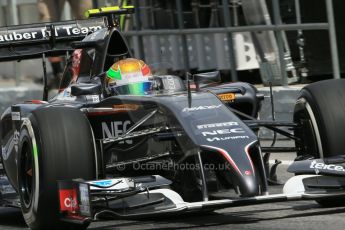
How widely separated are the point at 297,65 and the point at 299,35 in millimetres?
392

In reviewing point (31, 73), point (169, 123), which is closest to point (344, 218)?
point (169, 123)

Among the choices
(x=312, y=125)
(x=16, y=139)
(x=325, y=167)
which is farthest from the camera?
(x=16, y=139)

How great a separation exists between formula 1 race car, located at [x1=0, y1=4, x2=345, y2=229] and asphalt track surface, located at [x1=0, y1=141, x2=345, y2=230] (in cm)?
16

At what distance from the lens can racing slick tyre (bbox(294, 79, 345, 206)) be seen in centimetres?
802

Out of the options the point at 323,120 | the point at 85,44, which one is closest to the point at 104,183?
the point at 323,120

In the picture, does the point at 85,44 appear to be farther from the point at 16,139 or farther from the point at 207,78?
the point at 16,139

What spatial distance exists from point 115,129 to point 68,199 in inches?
47.9

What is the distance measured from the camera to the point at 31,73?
62.0 feet

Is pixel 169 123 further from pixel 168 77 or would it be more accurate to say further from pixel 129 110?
pixel 168 77

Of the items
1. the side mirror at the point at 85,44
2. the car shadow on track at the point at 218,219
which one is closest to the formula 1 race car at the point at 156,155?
the car shadow on track at the point at 218,219

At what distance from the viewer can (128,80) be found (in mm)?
9016

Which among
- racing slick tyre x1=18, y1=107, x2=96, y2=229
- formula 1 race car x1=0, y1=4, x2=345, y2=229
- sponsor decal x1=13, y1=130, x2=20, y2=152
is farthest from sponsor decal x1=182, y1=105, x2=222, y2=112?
sponsor decal x1=13, y1=130, x2=20, y2=152

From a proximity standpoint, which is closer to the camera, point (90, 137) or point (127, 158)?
point (90, 137)

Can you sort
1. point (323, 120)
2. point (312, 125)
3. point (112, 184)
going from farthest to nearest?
point (312, 125)
point (323, 120)
point (112, 184)
